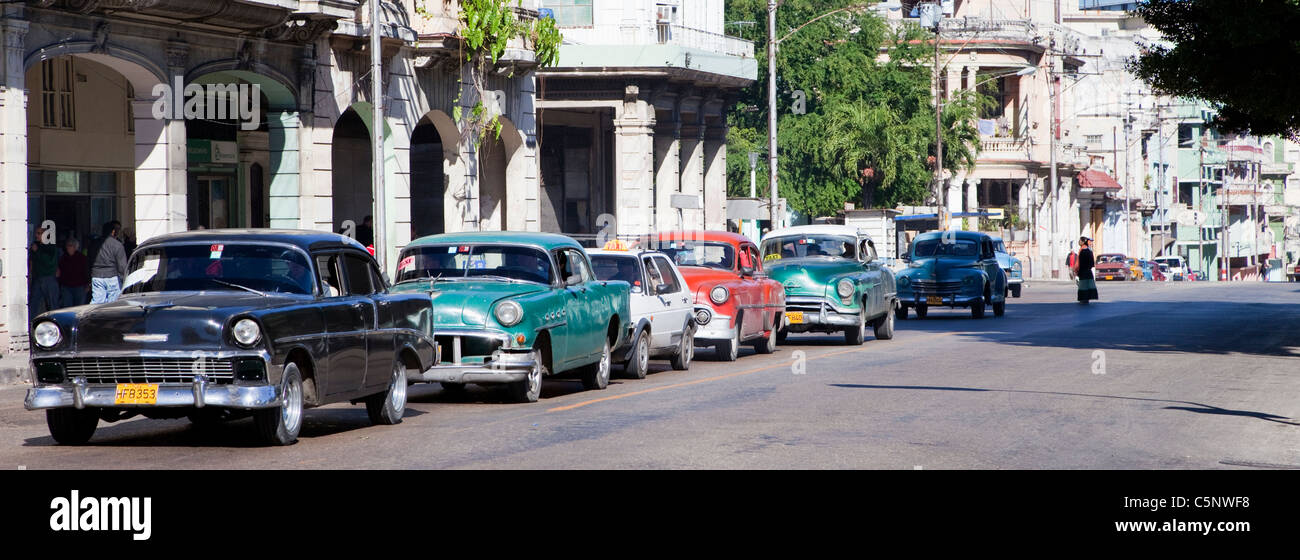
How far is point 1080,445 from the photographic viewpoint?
1193 cm

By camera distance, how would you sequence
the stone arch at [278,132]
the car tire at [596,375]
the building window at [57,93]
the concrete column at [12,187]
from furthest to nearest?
1. the stone arch at [278,132]
2. the building window at [57,93]
3. the concrete column at [12,187]
4. the car tire at [596,375]

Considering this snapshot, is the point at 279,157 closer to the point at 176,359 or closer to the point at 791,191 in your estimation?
the point at 176,359

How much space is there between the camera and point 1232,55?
2441 cm

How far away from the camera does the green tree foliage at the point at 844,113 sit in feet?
207

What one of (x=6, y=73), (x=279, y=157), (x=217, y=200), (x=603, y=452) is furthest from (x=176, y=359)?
(x=217, y=200)

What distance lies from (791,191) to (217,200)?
117 ft

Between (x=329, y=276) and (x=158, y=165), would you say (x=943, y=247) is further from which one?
(x=329, y=276)

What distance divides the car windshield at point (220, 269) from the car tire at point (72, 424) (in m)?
1.02

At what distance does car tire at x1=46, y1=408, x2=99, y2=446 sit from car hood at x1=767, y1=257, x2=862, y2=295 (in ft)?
50.2

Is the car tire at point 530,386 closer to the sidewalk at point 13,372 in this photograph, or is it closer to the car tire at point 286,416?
the car tire at point 286,416

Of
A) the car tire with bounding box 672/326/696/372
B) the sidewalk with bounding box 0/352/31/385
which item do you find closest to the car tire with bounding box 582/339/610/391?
the car tire with bounding box 672/326/696/372

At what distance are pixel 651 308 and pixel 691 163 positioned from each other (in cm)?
3095

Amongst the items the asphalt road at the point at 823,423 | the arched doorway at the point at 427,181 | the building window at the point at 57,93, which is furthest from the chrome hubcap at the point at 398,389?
the arched doorway at the point at 427,181
